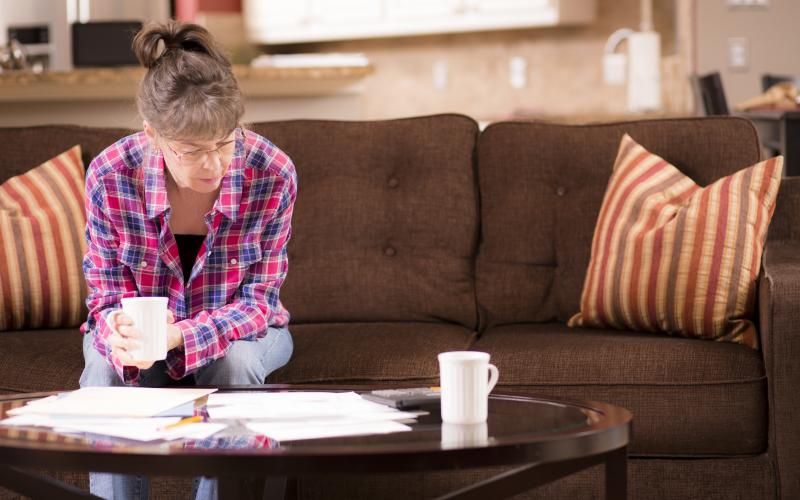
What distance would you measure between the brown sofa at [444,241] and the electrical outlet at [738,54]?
317cm

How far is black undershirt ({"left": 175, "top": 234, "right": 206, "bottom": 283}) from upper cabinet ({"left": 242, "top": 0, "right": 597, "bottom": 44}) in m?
4.62

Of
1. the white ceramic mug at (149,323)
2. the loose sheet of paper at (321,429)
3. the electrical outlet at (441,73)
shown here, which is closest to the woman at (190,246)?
the white ceramic mug at (149,323)

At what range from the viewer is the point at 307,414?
4.68ft

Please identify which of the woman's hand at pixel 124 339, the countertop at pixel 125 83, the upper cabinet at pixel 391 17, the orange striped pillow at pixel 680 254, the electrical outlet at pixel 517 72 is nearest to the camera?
the woman's hand at pixel 124 339

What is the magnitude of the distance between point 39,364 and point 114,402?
0.79 m

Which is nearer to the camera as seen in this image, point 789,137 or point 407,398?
point 407,398

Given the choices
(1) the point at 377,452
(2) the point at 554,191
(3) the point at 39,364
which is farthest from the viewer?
(2) the point at 554,191

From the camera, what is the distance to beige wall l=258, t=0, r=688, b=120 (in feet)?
21.8

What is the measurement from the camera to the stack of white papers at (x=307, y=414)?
1338 mm

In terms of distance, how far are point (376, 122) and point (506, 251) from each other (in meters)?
0.47

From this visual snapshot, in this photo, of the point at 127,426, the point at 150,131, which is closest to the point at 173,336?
the point at 150,131

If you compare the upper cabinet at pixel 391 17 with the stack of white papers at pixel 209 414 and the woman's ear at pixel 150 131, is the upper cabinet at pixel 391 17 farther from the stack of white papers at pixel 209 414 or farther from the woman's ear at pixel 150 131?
the stack of white papers at pixel 209 414

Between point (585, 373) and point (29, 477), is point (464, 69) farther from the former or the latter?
point (29, 477)

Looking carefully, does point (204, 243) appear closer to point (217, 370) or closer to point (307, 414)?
point (217, 370)
